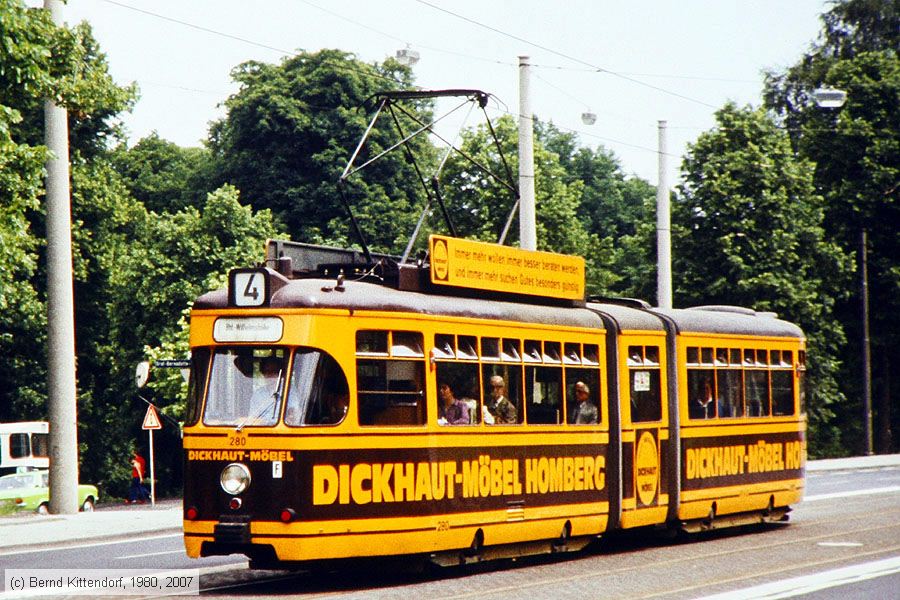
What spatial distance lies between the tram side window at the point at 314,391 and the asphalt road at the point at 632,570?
5.06 feet

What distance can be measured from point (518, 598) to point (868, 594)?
3.05 meters

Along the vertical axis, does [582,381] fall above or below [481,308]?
below

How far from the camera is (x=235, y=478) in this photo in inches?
552

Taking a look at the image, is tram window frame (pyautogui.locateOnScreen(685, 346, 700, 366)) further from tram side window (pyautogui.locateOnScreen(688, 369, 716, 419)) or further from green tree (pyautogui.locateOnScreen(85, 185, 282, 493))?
green tree (pyautogui.locateOnScreen(85, 185, 282, 493))

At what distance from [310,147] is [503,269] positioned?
4478 cm

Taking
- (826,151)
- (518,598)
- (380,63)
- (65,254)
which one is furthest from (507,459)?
(380,63)

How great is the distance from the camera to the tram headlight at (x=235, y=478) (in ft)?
45.9

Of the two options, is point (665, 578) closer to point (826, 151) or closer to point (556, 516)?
point (556, 516)

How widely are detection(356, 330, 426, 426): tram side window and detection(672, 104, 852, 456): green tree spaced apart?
112 feet

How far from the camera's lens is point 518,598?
13.2 meters

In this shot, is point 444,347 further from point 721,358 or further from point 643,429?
point 721,358

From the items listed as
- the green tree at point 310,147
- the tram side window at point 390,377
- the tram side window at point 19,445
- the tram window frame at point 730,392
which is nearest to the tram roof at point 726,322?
the tram window frame at point 730,392

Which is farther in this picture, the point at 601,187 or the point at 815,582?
the point at 601,187

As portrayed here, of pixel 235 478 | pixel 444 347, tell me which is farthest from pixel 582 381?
pixel 235 478
